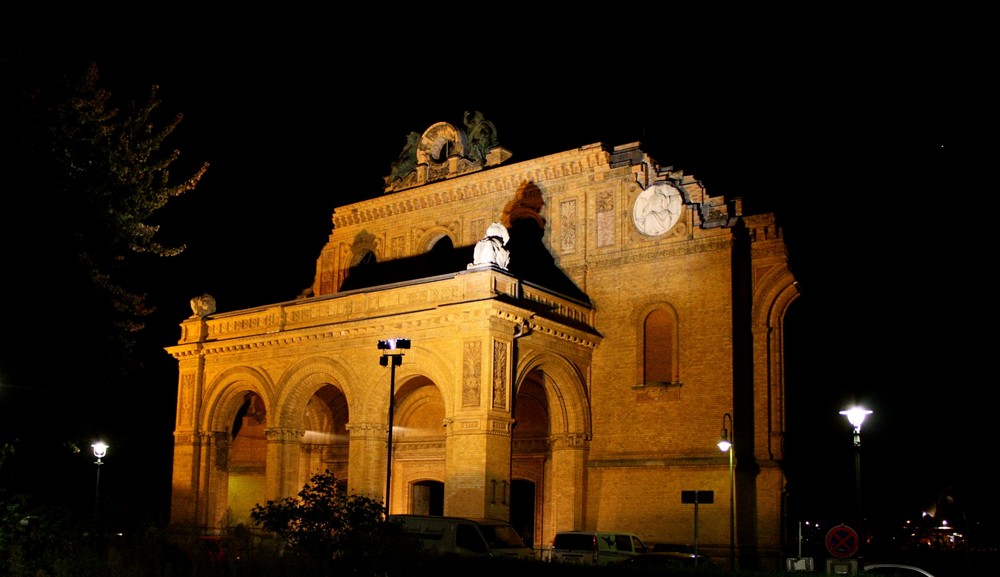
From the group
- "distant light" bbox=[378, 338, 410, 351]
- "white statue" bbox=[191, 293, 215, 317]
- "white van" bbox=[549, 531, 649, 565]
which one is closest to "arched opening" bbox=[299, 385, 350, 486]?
"white statue" bbox=[191, 293, 215, 317]

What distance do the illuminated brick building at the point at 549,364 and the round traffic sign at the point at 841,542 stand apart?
11929 millimetres

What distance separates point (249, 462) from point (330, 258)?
8236mm

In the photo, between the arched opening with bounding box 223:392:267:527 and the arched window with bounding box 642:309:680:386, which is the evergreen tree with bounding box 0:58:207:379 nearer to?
the arched window with bounding box 642:309:680:386

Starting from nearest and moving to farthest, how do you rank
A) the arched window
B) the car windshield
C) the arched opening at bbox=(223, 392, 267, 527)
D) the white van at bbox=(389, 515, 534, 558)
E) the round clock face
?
1. the white van at bbox=(389, 515, 534, 558)
2. the car windshield
3. the arched window
4. the round clock face
5. the arched opening at bbox=(223, 392, 267, 527)

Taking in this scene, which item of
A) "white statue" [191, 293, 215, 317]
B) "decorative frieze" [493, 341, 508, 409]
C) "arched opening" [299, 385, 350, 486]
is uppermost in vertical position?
"white statue" [191, 293, 215, 317]

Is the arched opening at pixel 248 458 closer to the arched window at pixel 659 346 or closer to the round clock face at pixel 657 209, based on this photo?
the arched window at pixel 659 346

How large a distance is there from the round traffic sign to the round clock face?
15.9 metres

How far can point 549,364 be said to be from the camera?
3173 centimetres

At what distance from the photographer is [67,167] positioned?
18312mm

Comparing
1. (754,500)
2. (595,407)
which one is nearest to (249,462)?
(595,407)

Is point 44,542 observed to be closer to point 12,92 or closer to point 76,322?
point 76,322

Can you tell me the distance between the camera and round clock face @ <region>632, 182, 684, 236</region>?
3278cm

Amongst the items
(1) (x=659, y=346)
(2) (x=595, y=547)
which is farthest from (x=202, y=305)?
(2) (x=595, y=547)

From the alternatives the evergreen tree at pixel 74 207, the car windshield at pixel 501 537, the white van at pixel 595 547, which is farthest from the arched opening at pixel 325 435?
the evergreen tree at pixel 74 207
